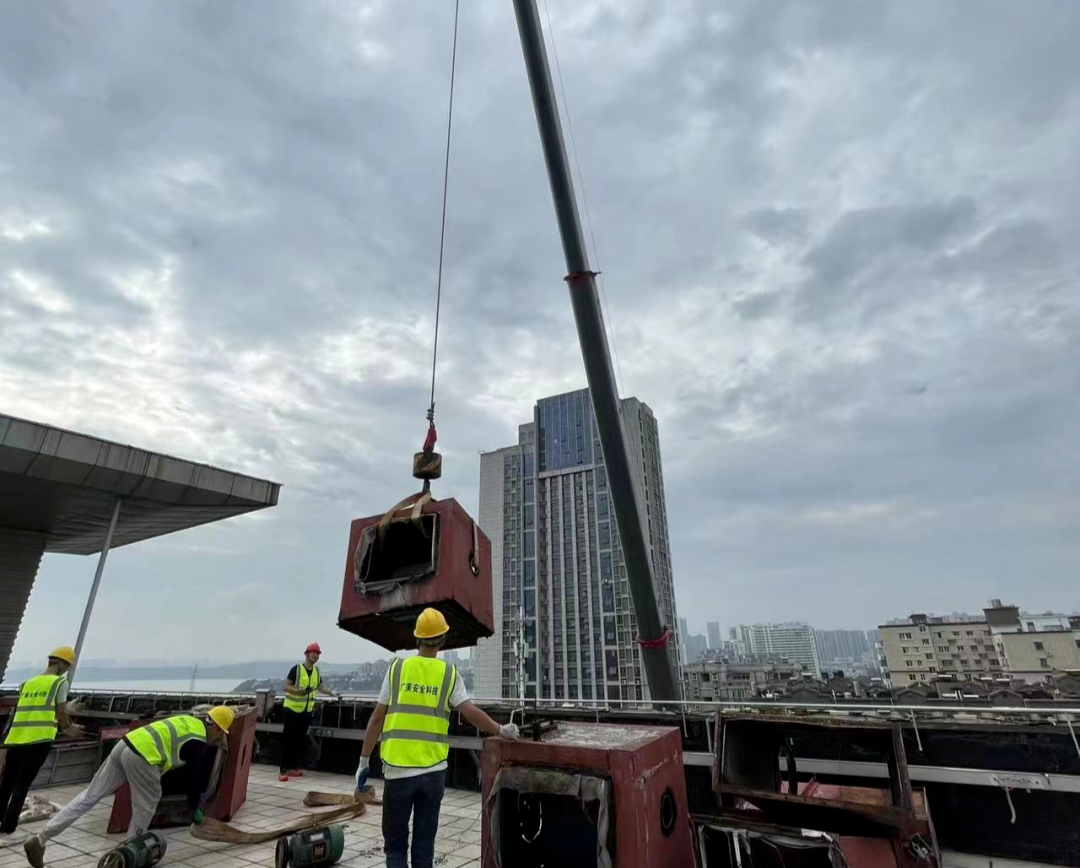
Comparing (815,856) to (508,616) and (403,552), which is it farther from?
(508,616)

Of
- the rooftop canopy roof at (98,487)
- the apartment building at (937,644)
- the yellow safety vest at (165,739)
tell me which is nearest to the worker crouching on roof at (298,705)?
the yellow safety vest at (165,739)

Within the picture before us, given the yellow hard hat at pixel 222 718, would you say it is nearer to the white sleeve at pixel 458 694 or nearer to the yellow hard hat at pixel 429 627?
the yellow hard hat at pixel 429 627

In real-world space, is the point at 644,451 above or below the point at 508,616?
above

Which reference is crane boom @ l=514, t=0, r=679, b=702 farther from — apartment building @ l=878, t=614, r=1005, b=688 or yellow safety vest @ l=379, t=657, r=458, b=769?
apartment building @ l=878, t=614, r=1005, b=688

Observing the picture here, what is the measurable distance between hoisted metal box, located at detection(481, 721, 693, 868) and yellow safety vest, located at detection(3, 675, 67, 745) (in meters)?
5.16

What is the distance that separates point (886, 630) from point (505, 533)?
194ft

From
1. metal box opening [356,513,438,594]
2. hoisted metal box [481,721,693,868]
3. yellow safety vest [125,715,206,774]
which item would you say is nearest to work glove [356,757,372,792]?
hoisted metal box [481,721,693,868]

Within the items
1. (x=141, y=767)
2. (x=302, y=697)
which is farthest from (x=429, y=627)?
(x=302, y=697)

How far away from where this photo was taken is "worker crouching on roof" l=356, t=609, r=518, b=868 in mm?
3438

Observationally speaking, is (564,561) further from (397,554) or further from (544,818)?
(544,818)

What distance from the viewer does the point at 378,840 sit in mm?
5156

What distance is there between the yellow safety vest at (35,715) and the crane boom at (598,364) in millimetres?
7137

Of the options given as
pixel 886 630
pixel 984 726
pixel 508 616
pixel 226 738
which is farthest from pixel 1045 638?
pixel 226 738

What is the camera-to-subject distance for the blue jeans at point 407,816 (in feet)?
11.2
